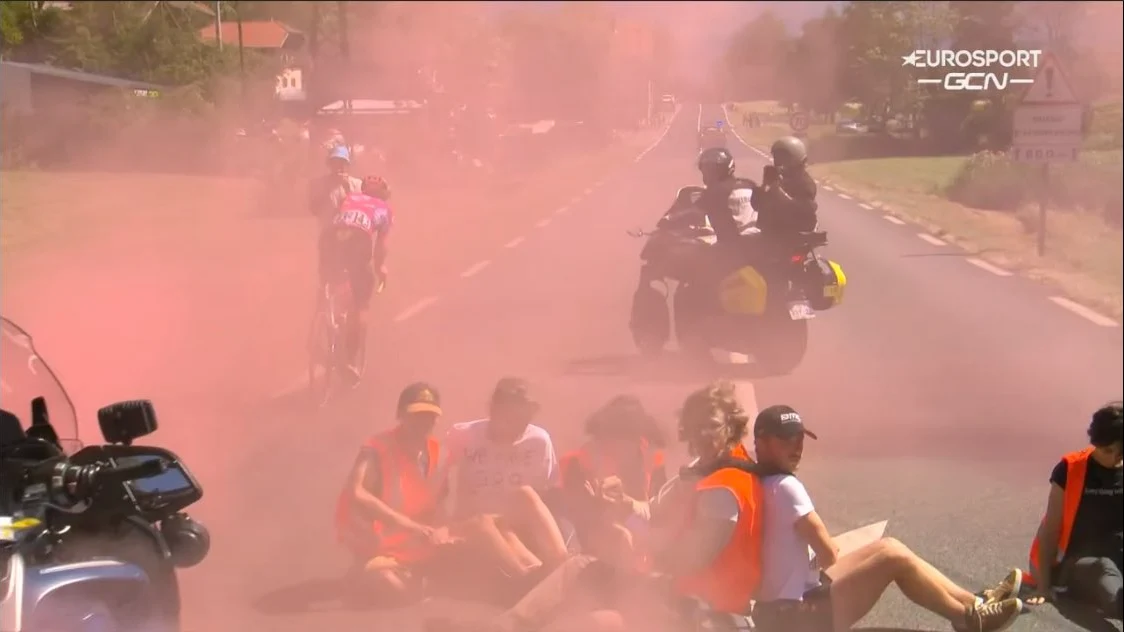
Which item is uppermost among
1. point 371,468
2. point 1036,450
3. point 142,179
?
point 142,179

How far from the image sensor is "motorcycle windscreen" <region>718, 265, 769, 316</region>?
6.27 metres

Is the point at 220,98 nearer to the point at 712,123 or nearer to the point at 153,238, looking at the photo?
the point at 712,123

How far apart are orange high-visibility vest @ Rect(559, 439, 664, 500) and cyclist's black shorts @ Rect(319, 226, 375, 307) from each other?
365 centimetres

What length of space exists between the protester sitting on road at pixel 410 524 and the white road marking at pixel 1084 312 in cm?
901

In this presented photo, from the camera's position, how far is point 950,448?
7.89 m

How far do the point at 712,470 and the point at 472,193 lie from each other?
9418 millimetres

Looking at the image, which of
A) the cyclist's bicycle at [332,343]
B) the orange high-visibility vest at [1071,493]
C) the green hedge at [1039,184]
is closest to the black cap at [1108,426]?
the orange high-visibility vest at [1071,493]

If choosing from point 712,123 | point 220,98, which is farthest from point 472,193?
point 712,123

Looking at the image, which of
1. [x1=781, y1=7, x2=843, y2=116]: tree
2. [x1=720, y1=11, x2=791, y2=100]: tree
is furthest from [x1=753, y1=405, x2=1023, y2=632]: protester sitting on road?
[x1=720, y1=11, x2=791, y2=100]: tree

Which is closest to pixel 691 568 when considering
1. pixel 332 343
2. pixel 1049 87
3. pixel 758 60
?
pixel 758 60

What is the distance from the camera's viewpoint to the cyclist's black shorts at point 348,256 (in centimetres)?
867

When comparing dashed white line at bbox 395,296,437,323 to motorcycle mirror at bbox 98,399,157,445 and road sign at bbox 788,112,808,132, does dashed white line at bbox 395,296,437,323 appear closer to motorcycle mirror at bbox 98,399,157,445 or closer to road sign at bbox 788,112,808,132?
road sign at bbox 788,112,808,132

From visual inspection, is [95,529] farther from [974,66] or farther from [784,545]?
[974,66]

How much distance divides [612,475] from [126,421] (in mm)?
2374
